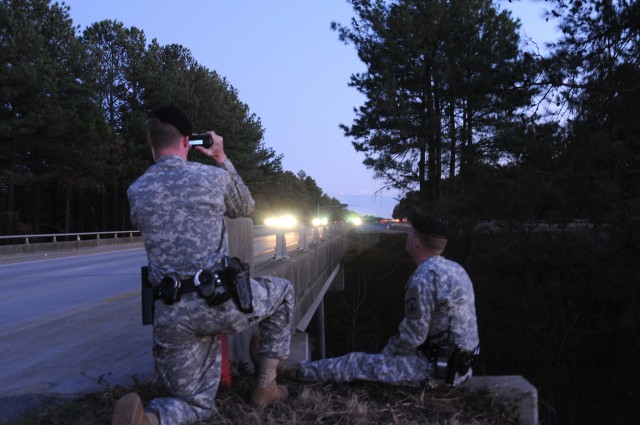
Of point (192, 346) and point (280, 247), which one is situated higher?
point (280, 247)

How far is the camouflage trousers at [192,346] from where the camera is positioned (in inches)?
125

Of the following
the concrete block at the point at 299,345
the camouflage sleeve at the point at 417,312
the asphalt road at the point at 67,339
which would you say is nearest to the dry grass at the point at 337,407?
the camouflage sleeve at the point at 417,312

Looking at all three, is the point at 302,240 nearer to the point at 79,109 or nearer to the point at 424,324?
the point at 424,324

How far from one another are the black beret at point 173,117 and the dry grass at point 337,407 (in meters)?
1.69

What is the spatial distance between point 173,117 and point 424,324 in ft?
6.63

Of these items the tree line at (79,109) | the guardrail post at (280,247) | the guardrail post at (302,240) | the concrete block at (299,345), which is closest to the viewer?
the concrete block at (299,345)

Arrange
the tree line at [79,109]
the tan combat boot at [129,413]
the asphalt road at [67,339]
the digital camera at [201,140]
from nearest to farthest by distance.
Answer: the tan combat boot at [129,413] → the digital camera at [201,140] → the asphalt road at [67,339] → the tree line at [79,109]

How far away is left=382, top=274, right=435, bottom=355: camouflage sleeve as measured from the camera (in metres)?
3.84

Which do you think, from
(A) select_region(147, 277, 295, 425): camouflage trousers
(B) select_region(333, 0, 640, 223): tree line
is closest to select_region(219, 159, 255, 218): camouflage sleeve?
(A) select_region(147, 277, 295, 425): camouflage trousers

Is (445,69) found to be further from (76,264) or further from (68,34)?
(68,34)

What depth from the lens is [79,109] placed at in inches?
1431

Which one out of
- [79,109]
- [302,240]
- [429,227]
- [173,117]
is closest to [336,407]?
[429,227]

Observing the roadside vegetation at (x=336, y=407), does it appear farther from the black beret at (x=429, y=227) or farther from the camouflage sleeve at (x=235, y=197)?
the camouflage sleeve at (x=235, y=197)

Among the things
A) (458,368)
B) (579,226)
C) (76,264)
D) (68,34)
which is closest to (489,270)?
(579,226)
